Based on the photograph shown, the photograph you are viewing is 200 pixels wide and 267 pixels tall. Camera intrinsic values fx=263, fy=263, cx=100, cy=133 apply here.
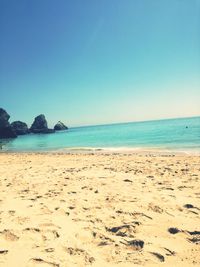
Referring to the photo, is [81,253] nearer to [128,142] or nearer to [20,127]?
[128,142]

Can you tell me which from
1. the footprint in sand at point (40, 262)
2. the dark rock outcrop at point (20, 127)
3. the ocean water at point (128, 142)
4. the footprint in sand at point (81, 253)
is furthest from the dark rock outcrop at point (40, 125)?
the footprint in sand at point (40, 262)

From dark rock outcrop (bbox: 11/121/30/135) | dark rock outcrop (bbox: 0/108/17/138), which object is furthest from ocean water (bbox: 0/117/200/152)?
dark rock outcrop (bbox: 11/121/30/135)

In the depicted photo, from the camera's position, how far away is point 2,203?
6270mm

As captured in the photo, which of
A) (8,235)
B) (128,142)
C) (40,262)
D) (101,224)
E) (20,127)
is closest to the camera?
(40,262)

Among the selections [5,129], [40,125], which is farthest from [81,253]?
[40,125]

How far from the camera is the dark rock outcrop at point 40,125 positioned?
369 ft

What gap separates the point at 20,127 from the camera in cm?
10856

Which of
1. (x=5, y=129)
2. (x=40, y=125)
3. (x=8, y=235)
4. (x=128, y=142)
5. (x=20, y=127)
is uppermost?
(x=40, y=125)

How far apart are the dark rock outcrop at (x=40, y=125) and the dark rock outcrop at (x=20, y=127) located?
13.0ft

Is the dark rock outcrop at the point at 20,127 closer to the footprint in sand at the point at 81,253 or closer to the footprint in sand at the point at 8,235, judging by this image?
the footprint in sand at the point at 8,235

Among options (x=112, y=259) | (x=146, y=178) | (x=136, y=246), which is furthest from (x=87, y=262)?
(x=146, y=178)

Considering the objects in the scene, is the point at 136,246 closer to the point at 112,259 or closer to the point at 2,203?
the point at 112,259

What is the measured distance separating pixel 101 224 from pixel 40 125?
4427 inches

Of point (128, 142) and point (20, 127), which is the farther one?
point (20, 127)
